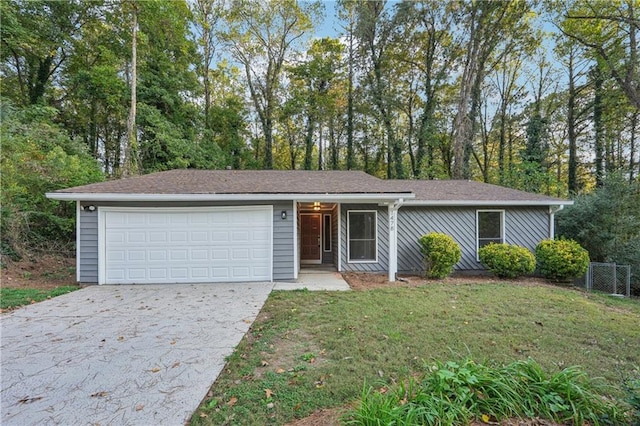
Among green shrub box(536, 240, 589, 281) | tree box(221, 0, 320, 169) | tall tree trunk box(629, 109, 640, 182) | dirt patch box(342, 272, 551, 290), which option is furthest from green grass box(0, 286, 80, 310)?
tall tree trunk box(629, 109, 640, 182)

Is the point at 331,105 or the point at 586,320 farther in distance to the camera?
the point at 331,105

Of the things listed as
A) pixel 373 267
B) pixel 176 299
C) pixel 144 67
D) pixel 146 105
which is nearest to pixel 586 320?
pixel 373 267

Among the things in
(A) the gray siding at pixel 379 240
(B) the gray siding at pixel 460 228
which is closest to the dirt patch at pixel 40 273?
(A) the gray siding at pixel 379 240

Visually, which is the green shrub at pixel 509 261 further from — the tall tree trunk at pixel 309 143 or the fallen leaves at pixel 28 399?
the tall tree trunk at pixel 309 143

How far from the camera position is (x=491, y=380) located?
2.07m

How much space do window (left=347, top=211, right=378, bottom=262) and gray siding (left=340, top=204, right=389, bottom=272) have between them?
120mm

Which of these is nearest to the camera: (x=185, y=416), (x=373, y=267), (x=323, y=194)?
(x=185, y=416)

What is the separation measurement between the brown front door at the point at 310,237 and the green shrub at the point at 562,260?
6.83 metres

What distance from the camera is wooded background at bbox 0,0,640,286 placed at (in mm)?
12359

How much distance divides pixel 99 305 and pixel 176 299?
1.23 meters

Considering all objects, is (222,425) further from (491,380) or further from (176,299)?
(176,299)

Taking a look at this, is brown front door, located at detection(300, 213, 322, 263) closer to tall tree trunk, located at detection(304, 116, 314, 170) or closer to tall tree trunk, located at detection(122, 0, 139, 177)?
tall tree trunk, located at detection(122, 0, 139, 177)

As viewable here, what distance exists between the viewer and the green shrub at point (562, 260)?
715 cm

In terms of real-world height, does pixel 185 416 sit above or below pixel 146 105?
below
